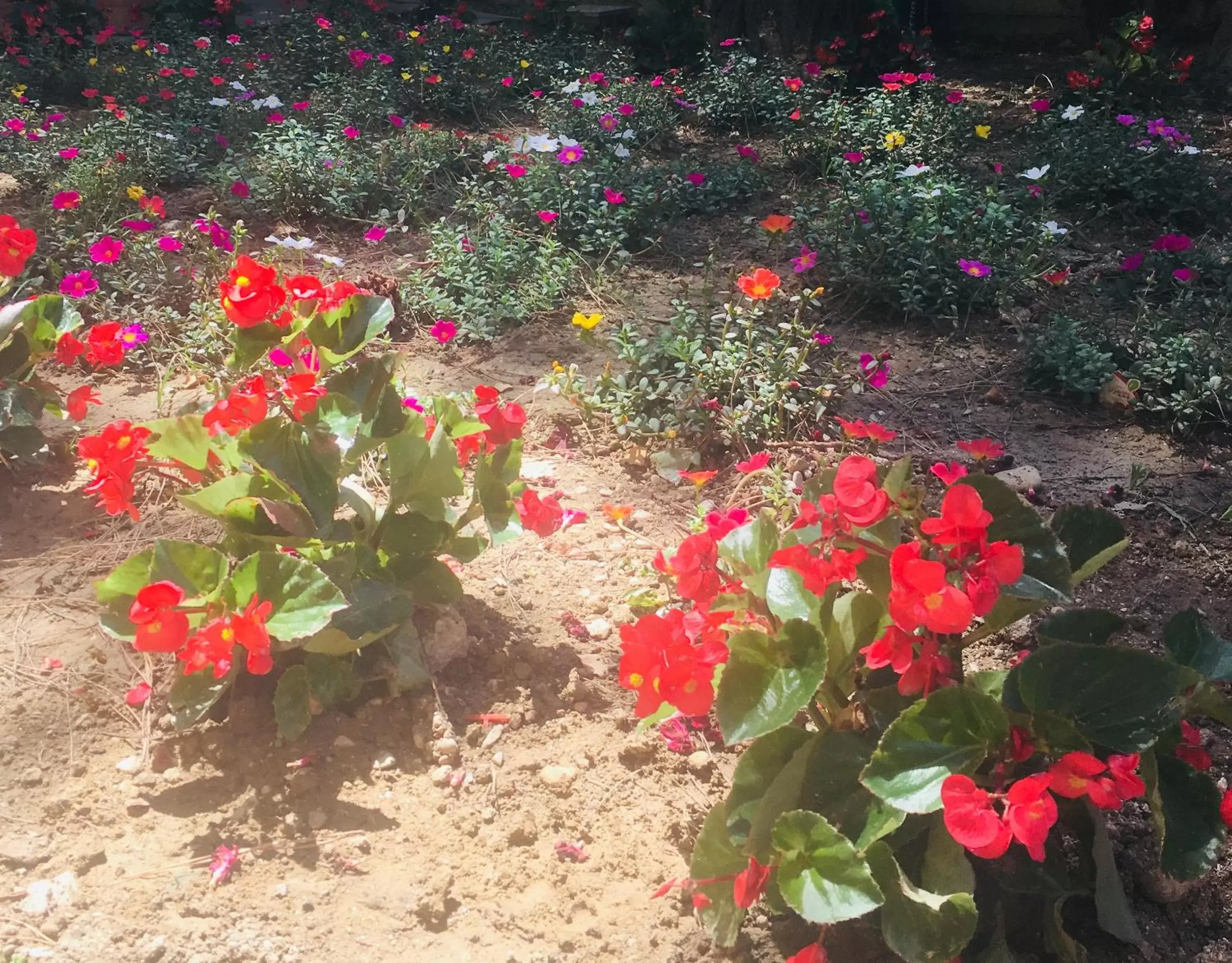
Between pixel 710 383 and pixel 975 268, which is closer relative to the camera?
pixel 710 383

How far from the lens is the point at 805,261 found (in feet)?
11.0

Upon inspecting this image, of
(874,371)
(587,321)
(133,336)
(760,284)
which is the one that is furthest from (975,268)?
(133,336)

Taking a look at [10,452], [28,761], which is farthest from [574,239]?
[28,761]

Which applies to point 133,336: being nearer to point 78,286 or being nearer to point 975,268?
point 78,286

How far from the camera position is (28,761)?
5.63 ft

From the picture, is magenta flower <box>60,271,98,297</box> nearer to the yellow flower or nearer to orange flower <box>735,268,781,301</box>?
the yellow flower

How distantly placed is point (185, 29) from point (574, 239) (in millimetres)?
5053

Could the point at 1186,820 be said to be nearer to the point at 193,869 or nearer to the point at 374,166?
the point at 193,869

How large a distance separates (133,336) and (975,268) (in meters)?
2.67

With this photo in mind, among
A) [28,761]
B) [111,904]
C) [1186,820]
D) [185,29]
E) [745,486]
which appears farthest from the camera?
[185,29]

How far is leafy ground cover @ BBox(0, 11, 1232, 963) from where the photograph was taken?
130 centimetres

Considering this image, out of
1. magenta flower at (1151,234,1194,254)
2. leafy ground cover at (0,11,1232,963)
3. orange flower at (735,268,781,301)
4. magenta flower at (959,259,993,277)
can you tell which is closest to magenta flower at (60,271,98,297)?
leafy ground cover at (0,11,1232,963)

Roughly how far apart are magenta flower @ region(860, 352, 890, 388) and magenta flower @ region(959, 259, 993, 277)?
0.54m

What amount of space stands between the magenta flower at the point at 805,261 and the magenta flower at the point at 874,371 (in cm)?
49
